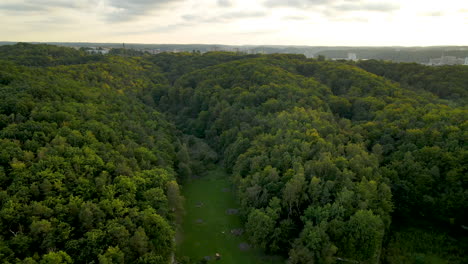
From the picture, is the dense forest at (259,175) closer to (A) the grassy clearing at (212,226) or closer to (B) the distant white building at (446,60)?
(A) the grassy clearing at (212,226)

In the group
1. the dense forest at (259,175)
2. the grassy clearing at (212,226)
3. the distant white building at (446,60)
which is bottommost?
the grassy clearing at (212,226)

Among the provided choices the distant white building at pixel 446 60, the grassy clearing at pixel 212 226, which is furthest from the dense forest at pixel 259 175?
the distant white building at pixel 446 60

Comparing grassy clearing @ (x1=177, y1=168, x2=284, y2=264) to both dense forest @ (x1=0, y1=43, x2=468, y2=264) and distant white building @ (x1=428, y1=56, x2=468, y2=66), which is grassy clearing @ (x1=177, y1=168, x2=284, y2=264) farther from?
distant white building @ (x1=428, y1=56, x2=468, y2=66)

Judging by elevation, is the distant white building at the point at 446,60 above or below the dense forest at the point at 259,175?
above

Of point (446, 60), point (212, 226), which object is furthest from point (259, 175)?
point (446, 60)

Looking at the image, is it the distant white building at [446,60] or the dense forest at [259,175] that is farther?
the distant white building at [446,60]

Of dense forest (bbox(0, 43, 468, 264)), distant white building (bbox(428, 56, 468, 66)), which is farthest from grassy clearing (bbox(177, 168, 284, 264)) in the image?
distant white building (bbox(428, 56, 468, 66))

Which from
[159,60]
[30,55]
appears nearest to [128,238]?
[30,55]

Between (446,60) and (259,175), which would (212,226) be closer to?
(259,175)
